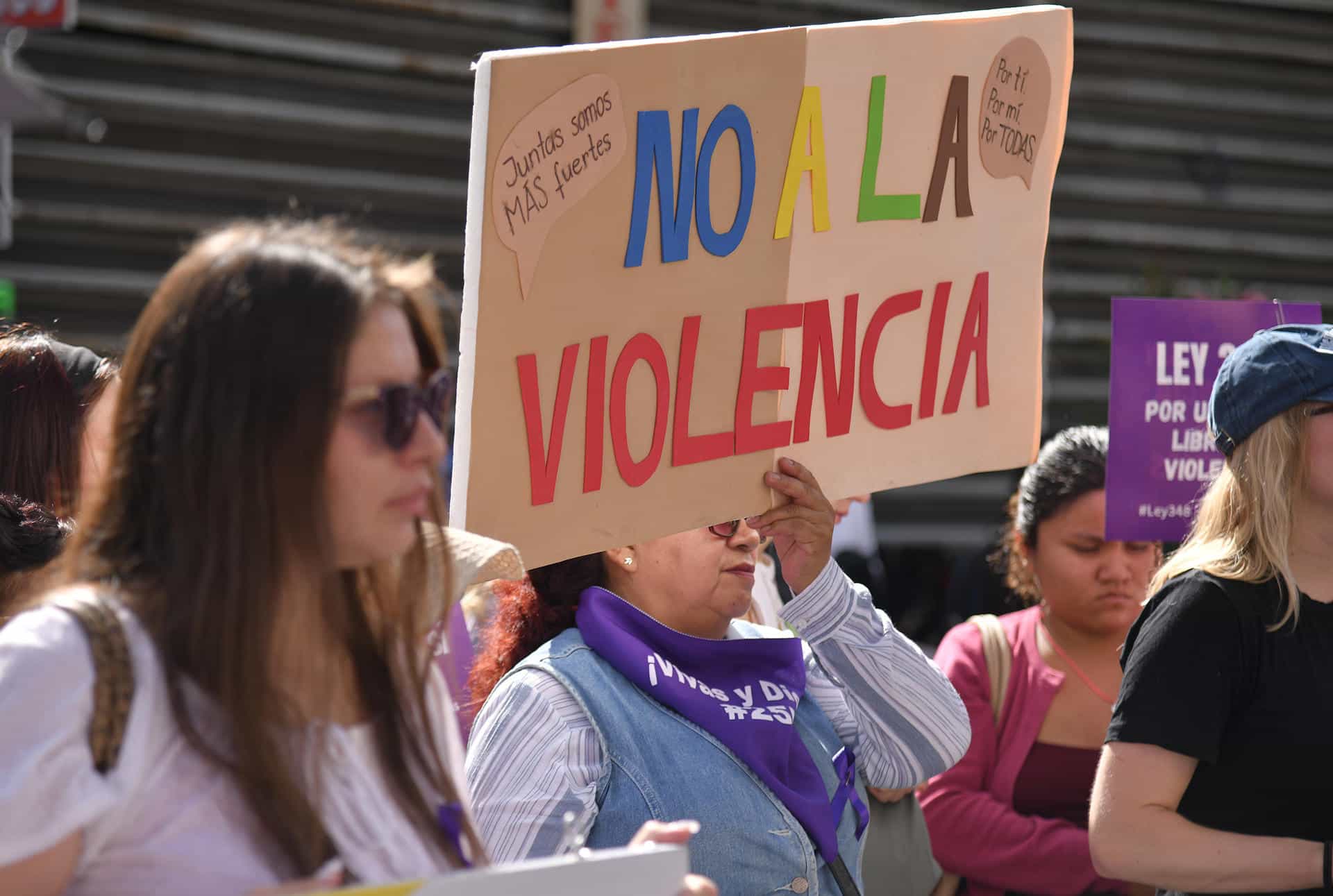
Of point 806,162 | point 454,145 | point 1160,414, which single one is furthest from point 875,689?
point 454,145

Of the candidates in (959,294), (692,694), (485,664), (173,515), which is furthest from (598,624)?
(173,515)

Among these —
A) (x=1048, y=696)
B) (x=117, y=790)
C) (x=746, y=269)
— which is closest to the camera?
(x=117, y=790)

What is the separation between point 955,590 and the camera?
5.55m

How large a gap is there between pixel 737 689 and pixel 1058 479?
135cm

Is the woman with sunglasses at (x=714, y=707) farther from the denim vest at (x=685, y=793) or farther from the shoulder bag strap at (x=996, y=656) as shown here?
the shoulder bag strap at (x=996, y=656)

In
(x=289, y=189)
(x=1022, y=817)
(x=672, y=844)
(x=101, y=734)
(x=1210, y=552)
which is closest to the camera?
(x=101, y=734)

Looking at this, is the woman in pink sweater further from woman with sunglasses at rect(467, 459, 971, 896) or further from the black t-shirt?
the black t-shirt

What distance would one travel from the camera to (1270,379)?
227 centimetres

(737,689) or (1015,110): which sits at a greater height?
(1015,110)

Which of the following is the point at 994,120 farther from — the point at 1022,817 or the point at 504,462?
the point at 1022,817

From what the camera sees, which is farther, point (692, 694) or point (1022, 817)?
point (1022, 817)

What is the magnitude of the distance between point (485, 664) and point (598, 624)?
13.3 inches

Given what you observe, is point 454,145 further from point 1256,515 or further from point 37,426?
point 1256,515

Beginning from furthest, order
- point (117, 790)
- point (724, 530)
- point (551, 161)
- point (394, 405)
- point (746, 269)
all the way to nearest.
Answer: point (724, 530) → point (746, 269) → point (551, 161) → point (394, 405) → point (117, 790)
